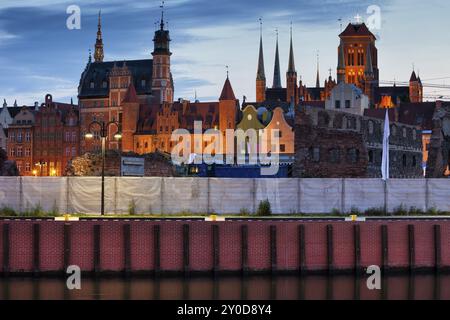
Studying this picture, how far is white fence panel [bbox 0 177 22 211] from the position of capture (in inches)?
1924

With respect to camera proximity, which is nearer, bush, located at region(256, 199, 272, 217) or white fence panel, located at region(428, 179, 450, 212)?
bush, located at region(256, 199, 272, 217)

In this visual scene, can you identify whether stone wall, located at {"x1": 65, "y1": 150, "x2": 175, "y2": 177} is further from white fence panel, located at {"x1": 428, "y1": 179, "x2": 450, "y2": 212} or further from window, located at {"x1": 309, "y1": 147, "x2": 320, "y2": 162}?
white fence panel, located at {"x1": 428, "y1": 179, "x2": 450, "y2": 212}

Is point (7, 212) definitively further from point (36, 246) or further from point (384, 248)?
point (384, 248)

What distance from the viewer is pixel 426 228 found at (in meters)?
43.7

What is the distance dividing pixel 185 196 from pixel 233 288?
36.0 ft

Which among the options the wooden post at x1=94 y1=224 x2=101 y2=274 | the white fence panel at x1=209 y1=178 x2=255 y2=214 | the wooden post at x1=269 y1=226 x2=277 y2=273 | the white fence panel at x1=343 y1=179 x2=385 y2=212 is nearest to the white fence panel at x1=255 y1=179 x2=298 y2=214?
the white fence panel at x1=209 y1=178 x2=255 y2=214

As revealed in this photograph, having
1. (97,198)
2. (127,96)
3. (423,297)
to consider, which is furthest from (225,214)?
(127,96)

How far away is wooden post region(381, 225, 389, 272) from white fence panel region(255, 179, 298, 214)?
7628 millimetres

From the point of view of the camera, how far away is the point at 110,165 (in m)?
68.1

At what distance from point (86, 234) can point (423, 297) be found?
46.9ft

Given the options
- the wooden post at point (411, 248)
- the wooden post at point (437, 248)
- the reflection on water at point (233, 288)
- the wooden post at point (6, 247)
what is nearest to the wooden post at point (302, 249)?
the reflection on water at point (233, 288)

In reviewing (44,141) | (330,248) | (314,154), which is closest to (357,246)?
(330,248)
